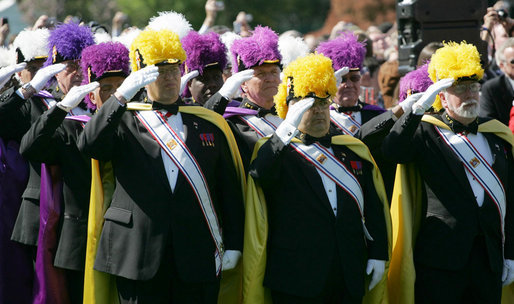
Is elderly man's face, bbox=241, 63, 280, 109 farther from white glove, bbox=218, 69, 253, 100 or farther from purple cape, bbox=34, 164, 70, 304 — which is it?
purple cape, bbox=34, 164, 70, 304

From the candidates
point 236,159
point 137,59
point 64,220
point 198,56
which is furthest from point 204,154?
point 198,56

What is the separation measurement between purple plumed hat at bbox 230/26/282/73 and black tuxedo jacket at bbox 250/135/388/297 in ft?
4.13

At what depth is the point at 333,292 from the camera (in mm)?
5582

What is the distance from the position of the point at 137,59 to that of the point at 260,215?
3.97ft

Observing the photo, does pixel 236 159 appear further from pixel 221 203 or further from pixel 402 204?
pixel 402 204

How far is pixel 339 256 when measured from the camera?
5.52 m

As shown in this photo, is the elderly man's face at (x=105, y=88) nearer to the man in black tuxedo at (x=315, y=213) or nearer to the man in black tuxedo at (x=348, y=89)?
the man in black tuxedo at (x=315, y=213)

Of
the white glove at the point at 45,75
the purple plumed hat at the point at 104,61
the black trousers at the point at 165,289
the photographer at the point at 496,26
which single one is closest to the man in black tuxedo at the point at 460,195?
the black trousers at the point at 165,289

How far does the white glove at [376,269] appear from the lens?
5.64 m

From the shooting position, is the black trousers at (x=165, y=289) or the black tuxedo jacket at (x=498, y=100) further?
the black tuxedo jacket at (x=498, y=100)

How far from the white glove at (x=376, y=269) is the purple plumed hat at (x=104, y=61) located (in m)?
2.11

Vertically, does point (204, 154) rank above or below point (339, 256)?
above

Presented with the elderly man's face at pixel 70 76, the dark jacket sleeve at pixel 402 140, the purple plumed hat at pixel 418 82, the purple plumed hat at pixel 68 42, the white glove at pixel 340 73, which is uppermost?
the purple plumed hat at pixel 68 42

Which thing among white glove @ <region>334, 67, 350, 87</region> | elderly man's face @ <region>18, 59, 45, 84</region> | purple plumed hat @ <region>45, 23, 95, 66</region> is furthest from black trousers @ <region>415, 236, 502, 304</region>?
elderly man's face @ <region>18, 59, 45, 84</region>
